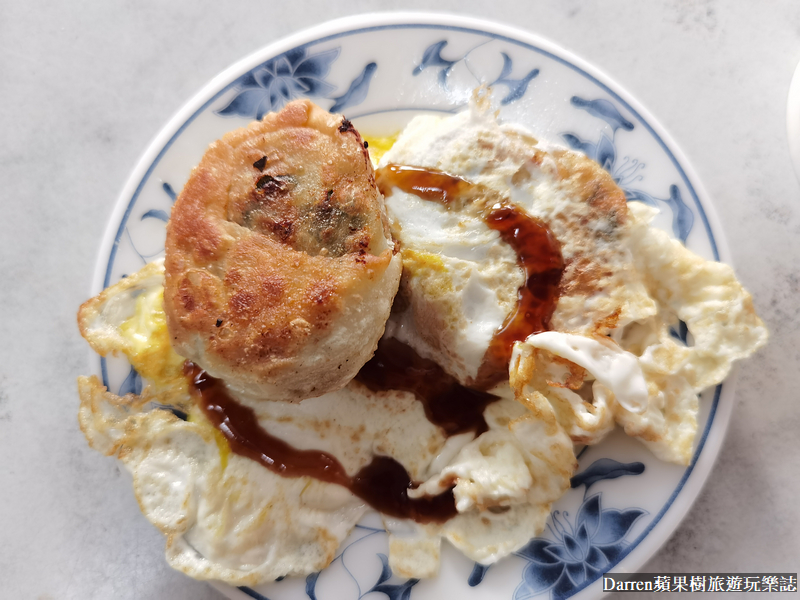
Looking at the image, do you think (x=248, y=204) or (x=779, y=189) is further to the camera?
(x=779, y=189)

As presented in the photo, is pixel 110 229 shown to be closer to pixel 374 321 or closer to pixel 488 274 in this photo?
pixel 374 321

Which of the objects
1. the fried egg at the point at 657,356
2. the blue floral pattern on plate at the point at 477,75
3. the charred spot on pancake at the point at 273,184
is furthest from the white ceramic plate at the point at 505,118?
the charred spot on pancake at the point at 273,184

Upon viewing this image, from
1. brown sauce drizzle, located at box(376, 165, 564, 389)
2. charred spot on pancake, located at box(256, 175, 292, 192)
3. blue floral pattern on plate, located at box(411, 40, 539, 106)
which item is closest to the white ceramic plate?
blue floral pattern on plate, located at box(411, 40, 539, 106)

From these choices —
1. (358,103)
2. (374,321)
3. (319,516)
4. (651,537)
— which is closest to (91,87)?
(358,103)

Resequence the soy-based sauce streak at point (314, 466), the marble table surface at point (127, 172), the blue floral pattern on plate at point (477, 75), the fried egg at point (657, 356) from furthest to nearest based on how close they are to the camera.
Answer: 1. the marble table surface at point (127, 172)
2. the blue floral pattern on plate at point (477, 75)
3. the soy-based sauce streak at point (314, 466)
4. the fried egg at point (657, 356)

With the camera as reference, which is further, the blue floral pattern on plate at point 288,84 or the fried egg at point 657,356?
the blue floral pattern on plate at point 288,84

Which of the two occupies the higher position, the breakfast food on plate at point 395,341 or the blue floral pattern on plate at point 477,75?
the blue floral pattern on plate at point 477,75

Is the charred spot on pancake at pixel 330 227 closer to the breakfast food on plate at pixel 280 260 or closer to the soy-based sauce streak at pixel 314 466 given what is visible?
the breakfast food on plate at pixel 280 260
